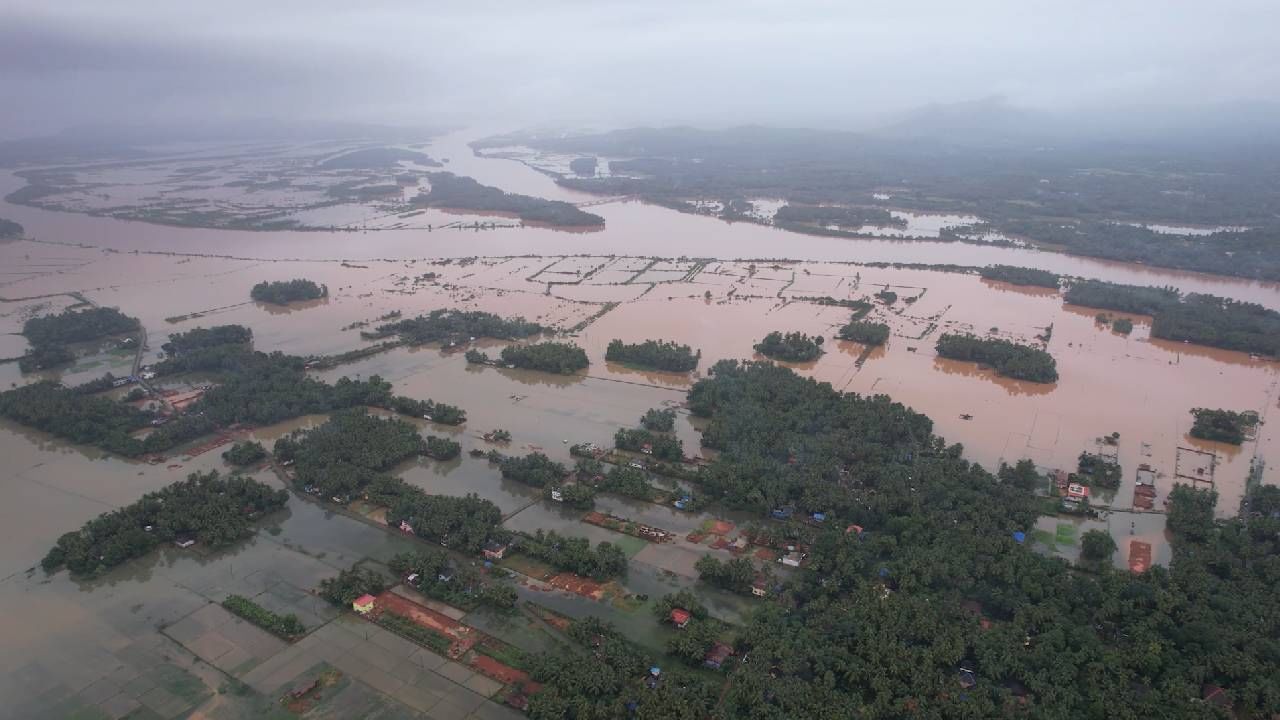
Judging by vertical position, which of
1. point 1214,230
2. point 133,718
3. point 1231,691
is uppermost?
point 1214,230

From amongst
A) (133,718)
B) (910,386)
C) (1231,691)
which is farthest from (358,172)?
(1231,691)

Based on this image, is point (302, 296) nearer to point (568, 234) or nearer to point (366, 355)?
point (366, 355)

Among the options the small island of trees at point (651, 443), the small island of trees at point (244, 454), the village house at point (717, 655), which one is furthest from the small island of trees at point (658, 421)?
the small island of trees at point (244, 454)

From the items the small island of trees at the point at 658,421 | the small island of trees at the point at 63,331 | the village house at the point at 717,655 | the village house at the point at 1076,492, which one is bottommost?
the village house at the point at 717,655

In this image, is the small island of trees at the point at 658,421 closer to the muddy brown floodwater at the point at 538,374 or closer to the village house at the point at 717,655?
the muddy brown floodwater at the point at 538,374

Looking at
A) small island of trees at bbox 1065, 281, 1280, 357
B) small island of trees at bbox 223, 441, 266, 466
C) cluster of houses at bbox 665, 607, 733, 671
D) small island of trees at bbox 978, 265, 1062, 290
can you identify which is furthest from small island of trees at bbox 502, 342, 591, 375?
small island of trees at bbox 978, 265, 1062, 290

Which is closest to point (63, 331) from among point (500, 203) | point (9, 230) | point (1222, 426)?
point (9, 230)
